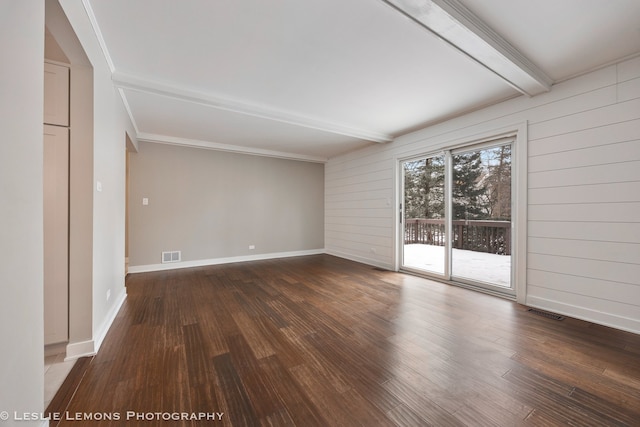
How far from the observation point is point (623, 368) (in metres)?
1.75

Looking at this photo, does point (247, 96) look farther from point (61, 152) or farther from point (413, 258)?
point (413, 258)

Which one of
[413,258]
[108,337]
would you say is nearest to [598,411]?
[413,258]

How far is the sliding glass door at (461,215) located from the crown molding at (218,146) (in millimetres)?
2618

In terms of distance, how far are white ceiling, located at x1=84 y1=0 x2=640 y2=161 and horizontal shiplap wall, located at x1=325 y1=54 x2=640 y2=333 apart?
0.85ft

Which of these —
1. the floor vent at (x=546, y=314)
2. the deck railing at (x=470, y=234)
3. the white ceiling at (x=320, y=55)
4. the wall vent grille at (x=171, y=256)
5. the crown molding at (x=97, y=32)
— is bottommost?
the floor vent at (x=546, y=314)

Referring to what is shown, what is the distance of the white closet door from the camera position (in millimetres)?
1815

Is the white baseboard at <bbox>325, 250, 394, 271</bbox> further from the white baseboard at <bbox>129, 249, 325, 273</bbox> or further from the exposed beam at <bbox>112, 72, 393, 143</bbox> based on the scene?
the exposed beam at <bbox>112, 72, 393, 143</bbox>

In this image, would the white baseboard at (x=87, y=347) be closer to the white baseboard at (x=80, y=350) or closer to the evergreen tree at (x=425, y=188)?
the white baseboard at (x=80, y=350)

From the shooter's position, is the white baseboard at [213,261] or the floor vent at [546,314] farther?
the white baseboard at [213,261]

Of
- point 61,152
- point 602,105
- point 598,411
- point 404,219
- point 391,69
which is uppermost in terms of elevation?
point 391,69

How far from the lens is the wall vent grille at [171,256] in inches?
185

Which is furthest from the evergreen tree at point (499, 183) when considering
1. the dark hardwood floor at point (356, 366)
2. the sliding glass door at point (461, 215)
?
the dark hardwood floor at point (356, 366)

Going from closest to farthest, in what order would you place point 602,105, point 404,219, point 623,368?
point 623,368, point 602,105, point 404,219

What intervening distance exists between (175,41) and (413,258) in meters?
4.71
